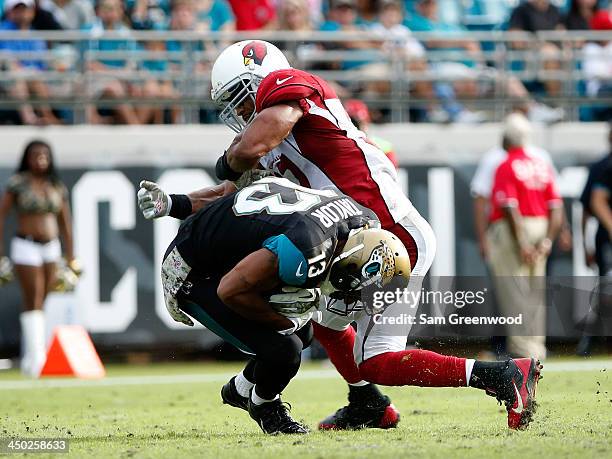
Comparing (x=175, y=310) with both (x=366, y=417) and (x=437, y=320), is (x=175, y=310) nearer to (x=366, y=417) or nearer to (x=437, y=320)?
(x=366, y=417)

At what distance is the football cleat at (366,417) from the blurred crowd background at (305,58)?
6763 mm

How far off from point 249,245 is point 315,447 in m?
1.01

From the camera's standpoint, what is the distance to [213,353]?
12.9 m

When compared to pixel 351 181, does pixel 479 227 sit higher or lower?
lower

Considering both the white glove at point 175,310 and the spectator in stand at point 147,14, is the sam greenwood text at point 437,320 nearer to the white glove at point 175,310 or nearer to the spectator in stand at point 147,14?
the white glove at point 175,310

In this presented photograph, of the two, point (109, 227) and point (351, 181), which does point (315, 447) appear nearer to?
point (351, 181)

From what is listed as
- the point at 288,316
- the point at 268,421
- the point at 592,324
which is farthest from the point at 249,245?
the point at 592,324

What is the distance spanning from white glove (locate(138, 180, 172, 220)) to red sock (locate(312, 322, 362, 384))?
1.02m

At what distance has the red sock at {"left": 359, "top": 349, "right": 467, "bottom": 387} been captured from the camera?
607 centimetres

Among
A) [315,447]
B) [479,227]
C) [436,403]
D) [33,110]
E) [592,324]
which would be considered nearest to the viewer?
[315,447]

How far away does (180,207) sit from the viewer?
657cm

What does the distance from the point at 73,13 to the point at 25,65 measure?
1005 millimetres

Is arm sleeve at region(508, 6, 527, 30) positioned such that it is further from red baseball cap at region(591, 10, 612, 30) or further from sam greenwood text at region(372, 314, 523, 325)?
sam greenwood text at region(372, 314, 523, 325)

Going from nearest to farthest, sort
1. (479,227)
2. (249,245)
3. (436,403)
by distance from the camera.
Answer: (249,245) → (436,403) → (479,227)
